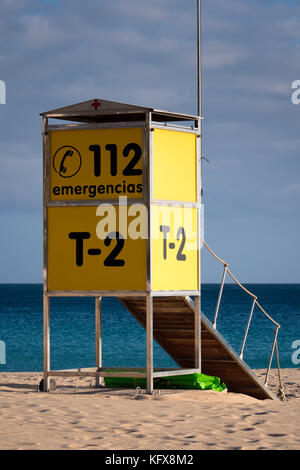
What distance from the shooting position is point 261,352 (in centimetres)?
3828

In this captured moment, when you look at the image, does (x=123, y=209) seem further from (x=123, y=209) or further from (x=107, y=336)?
(x=107, y=336)

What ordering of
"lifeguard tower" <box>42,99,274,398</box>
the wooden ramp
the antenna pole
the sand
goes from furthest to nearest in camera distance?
the antenna pole, the wooden ramp, "lifeguard tower" <box>42,99,274,398</box>, the sand

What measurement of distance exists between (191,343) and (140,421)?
4.73m

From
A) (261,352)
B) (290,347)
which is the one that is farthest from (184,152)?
(290,347)

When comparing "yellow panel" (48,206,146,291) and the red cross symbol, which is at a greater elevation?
the red cross symbol

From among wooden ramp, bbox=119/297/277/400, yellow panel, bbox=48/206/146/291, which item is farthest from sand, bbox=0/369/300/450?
yellow panel, bbox=48/206/146/291

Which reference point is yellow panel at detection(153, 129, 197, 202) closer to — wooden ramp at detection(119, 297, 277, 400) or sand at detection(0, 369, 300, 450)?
wooden ramp at detection(119, 297, 277, 400)

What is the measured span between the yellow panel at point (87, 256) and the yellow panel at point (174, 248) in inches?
11.4

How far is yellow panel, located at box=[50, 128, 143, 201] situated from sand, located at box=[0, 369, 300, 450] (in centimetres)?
314

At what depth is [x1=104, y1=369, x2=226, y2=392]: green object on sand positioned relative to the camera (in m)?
13.5

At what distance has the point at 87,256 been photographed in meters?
13.2

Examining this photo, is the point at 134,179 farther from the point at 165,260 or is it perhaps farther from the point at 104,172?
the point at 165,260

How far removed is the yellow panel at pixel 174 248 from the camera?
13.0m

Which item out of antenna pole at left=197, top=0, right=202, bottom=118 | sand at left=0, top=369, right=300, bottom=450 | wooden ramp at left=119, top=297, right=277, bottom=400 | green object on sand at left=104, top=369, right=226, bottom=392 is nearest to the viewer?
sand at left=0, top=369, right=300, bottom=450
